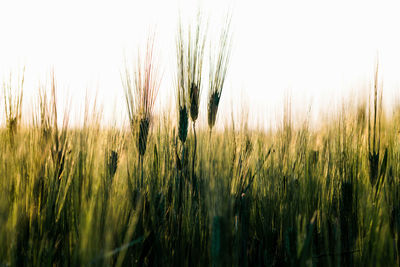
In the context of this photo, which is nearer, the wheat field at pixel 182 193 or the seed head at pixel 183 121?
the wheat field at pixel 182 193

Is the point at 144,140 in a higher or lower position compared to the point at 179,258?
higher

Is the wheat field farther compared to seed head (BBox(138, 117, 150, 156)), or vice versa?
seed head (BBox(138, 117, 150, 156))

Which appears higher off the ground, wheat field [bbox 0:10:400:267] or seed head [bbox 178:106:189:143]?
seed head [bbox 178:106:189:143]

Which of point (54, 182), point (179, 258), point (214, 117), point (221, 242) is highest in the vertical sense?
point (214, 117)

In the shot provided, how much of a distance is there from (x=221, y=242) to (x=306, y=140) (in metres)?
0.89

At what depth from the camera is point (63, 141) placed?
106cm

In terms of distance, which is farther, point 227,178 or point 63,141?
point 63,141

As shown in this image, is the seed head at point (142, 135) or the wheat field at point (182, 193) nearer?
the wheat field at point (182, 193)

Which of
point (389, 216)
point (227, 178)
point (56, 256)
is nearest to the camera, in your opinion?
point (227, 178)

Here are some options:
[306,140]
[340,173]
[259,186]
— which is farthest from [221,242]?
[306,140]

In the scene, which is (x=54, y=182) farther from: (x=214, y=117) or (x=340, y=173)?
(x=340, y=173)

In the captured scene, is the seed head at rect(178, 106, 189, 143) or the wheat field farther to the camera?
the seed head at rect(178, 106, 189, 143)

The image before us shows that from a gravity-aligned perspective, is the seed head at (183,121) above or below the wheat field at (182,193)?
above

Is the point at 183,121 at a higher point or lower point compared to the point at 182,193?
higher
